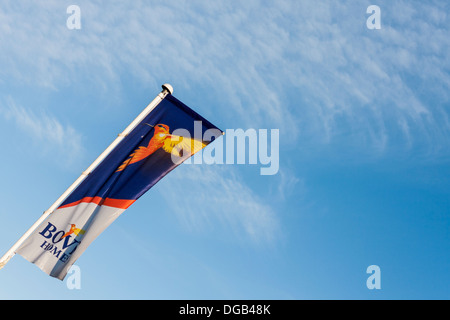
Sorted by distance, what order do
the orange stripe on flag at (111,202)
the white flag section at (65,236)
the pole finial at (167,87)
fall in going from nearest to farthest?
the white flag section at (65,236), the orange stripe on flag at (111,202), the pole finial at (167,87)

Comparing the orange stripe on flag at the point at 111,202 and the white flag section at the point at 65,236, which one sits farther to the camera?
the orange stripe on flag at the point at 111,202

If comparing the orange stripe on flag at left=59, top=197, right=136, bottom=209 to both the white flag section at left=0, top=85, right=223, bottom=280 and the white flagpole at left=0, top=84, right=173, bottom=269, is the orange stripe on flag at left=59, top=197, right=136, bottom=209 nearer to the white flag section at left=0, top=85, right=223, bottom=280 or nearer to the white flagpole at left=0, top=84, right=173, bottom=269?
the white flag section at left=0, top=85, right=223, bottom=280

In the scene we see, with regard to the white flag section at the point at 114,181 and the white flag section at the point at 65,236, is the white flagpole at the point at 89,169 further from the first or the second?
the white flag section at the point at 65,236

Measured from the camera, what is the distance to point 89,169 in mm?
11766

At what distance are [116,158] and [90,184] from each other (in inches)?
42.3

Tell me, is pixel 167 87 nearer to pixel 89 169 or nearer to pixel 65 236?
pixel 89 169

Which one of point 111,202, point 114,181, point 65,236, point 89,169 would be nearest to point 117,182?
point 114,181

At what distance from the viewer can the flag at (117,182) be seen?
37.6 feet

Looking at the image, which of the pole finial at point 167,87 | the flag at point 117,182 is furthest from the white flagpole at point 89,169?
the flag at point 117,182

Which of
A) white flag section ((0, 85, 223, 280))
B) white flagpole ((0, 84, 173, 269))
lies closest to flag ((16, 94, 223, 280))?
white flag section ((0, 85, 223, 280))

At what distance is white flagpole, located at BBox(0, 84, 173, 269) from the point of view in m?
11.4

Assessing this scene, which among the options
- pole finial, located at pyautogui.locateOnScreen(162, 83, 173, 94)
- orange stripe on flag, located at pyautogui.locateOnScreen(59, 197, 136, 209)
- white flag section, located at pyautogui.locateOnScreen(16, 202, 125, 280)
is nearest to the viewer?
white flag section, located at pyautogui.locateOnScreen(16, 202, 125, 280)
